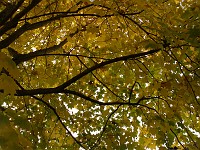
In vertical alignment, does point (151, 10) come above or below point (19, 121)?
above

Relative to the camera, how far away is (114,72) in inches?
202

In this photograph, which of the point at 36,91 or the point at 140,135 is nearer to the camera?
the point at 36,91

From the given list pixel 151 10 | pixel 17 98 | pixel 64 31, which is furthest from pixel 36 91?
pixel 64 31

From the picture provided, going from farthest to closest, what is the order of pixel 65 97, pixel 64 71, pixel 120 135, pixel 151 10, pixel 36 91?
pixel 64 71 < pixel 65 97 < pixel 120 135 < pixel 36 91 < pixel 151 10

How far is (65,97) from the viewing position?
5027 millimetres

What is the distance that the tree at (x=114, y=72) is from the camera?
3.14 m

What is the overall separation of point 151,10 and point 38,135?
7.50ft

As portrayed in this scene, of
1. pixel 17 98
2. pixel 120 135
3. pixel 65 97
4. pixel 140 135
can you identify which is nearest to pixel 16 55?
pixel 17 98

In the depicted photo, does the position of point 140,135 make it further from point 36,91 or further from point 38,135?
point 36,91

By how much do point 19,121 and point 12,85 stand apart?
30 cm

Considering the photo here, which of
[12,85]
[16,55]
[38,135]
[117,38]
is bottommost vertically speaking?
[12,85]

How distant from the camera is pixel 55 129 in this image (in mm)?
4887

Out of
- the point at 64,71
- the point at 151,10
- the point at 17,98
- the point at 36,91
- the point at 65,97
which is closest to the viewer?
the point at 151,10

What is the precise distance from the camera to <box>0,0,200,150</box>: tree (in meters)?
3.14
